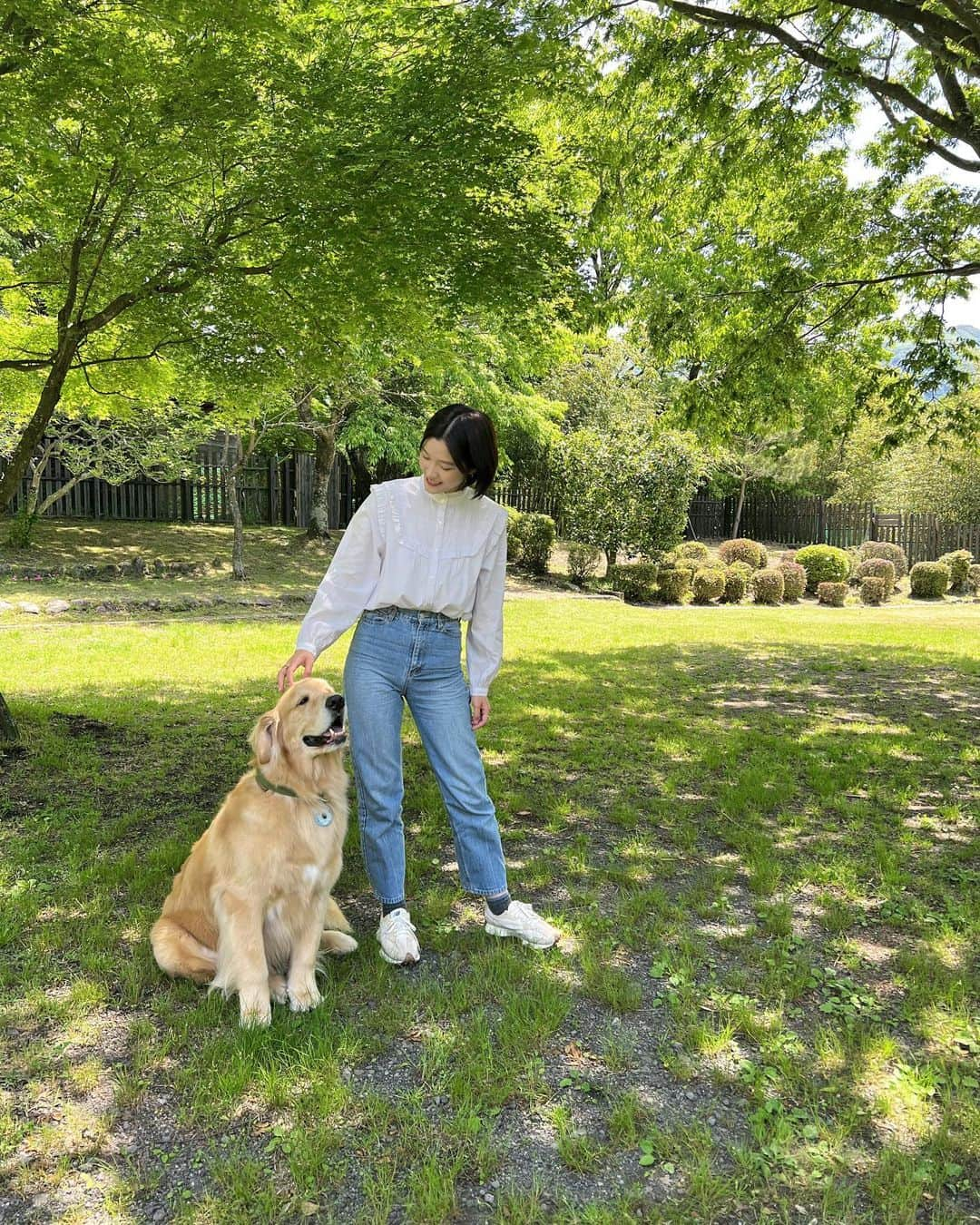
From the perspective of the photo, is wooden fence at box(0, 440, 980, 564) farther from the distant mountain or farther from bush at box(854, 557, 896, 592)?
the distant mountain

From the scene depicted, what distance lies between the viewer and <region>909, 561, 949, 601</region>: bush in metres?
18.7

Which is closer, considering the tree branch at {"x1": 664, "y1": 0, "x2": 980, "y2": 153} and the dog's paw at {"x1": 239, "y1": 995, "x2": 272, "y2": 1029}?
the dog's paw at {"x1": 239, "y1": 995, "x2": 272, "y2": 1029}

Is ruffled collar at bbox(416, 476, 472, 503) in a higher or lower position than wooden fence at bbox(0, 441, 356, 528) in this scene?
lower

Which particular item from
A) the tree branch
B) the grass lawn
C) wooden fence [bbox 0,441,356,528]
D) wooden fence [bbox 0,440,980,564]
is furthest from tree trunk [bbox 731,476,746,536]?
the grass lawn

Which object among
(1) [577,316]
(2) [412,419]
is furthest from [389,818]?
(2) [412,419]

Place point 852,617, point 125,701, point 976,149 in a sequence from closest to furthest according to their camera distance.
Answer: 1. point 976,149
2. point 125,701
3. point 852,617

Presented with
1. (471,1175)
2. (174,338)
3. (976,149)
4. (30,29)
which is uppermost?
(976,149)

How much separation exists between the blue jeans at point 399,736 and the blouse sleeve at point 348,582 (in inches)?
3.4

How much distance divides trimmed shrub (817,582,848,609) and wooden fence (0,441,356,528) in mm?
12152

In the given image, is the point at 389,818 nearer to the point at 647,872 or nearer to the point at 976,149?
the point at 647,872

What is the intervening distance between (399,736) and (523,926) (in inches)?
36.8

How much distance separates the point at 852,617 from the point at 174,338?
43.6 feet

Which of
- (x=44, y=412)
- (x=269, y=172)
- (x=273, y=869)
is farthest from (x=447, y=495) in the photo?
(x=44, y=412)

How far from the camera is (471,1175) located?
209 cm
